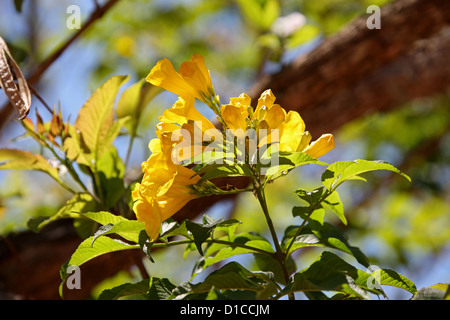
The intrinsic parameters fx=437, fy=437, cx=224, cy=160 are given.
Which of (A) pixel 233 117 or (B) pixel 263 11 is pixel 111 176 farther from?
(B) pixel 263 11

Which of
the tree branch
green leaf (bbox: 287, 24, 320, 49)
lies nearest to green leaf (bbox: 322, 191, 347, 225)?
the tree branch

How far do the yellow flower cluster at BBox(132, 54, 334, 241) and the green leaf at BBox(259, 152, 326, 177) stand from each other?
4cm

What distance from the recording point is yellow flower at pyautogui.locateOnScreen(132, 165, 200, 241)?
2.62 ft

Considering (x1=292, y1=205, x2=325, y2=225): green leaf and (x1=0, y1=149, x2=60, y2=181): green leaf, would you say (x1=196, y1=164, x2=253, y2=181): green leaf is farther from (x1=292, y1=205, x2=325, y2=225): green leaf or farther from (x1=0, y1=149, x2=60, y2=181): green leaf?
(x1=0, y1=149, x2=60, y2=181): green leaf

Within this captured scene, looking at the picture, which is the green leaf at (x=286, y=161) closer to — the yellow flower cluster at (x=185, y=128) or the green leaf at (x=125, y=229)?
the yellow flower cluster at (x=185, y=128)

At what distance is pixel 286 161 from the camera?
76 cm

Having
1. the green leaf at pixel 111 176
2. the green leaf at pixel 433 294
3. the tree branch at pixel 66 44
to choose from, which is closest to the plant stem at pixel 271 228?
the green leaf at pixel 433 294

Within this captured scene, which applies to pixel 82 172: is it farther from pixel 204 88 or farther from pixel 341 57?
pixel 341 57

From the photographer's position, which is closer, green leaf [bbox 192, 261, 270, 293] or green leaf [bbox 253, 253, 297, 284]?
green leaf [bbox 192, 261, 270, 293]

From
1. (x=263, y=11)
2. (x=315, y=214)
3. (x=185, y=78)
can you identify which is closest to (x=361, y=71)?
(x=263, y=11)

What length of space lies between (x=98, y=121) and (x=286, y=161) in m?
0.65

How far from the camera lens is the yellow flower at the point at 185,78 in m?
0.88

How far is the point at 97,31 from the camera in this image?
3688mm

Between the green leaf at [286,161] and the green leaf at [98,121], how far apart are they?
0.54 metres
